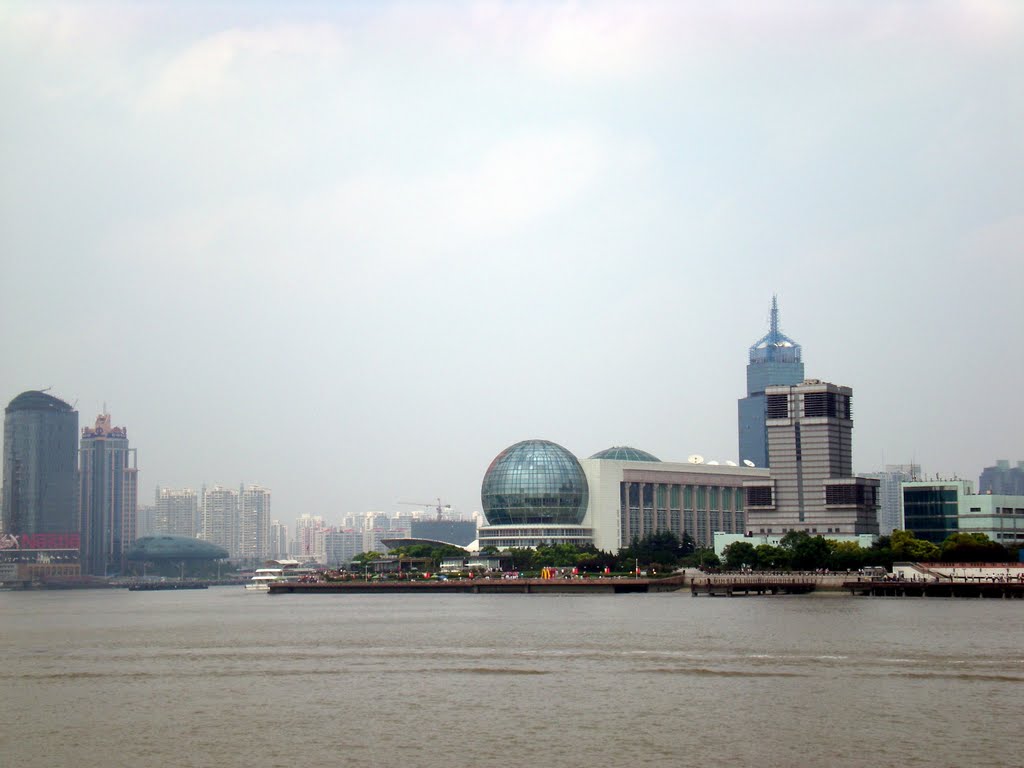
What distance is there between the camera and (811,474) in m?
172

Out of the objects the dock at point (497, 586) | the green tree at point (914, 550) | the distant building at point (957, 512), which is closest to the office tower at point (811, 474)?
the distant building at point (957, 512)

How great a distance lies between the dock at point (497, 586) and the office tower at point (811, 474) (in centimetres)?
1873

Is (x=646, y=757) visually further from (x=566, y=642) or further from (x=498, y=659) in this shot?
(x=566, y=642)

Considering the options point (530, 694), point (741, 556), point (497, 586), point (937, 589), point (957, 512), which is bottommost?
point (497, 586)

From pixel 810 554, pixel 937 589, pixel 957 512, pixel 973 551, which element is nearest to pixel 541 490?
pixel 810 554

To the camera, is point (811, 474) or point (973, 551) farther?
point (811, 474)

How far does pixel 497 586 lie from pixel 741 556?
88.4 ft

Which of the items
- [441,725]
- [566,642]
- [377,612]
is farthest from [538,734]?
[377,612]

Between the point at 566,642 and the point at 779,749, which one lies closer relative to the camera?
the point at 779,749

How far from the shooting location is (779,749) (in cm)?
4325

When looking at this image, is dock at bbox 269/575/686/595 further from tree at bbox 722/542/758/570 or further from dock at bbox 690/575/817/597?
dock at bbox 690/575/817/597

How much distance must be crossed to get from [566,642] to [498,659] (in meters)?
9.10

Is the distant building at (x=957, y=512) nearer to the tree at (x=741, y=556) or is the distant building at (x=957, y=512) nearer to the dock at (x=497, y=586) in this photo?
the tree at (x=741, y=556)

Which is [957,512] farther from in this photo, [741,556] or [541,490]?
[541,490]
